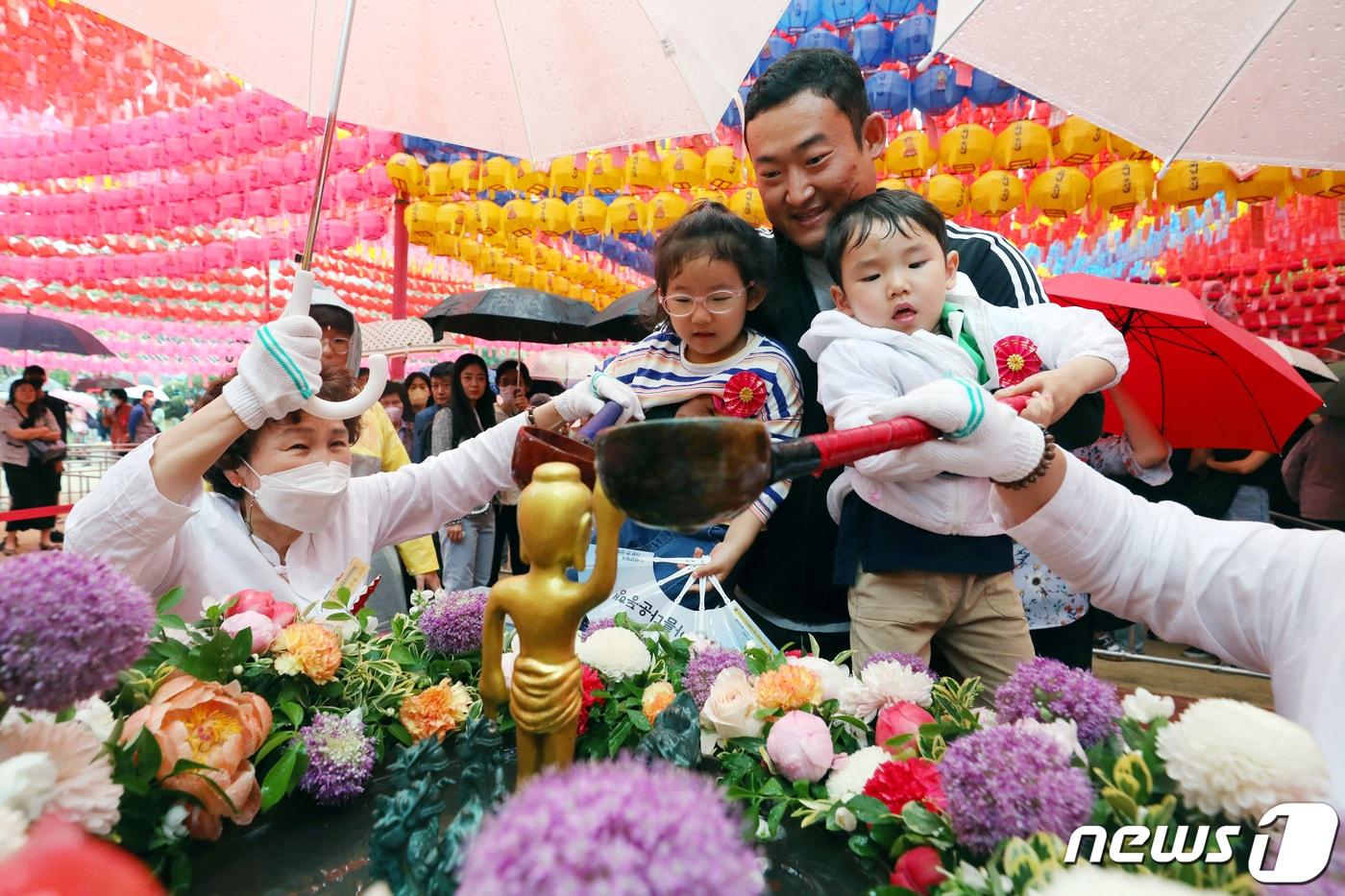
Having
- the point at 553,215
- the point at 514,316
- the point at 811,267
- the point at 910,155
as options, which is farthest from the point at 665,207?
the point at 811,267

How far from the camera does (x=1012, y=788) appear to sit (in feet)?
2.17

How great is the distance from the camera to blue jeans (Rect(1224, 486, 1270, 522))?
15.1 ft

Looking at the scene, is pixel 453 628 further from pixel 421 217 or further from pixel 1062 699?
pixel 421 217

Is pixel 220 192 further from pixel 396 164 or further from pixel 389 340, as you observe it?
pixel 389 340

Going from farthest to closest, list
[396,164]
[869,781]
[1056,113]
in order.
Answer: [396,164] < [1056,113] < [869,781]

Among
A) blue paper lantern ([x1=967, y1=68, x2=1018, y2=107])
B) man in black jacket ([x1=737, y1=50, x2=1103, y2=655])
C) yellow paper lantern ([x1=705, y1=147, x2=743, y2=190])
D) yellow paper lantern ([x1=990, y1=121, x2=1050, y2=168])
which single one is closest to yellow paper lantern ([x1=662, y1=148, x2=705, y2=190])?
yellow paper lantern ([x1=705, y1=147, x2=743, y2=190])

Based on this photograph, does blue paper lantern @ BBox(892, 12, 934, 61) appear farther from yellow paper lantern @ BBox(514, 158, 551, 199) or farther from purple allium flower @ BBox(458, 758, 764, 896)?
purple allium flower @ BBox(458, 758, 764, 896)

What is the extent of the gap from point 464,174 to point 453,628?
282 inches

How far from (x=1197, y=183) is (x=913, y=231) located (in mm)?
5017

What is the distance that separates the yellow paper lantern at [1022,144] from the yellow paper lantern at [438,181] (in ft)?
16.7

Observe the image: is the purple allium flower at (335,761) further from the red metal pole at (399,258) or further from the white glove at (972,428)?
the red metal pole at (399,258)

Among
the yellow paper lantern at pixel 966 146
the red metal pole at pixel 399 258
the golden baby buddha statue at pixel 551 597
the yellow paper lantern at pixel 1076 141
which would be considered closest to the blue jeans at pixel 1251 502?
the yellow paper lantern at pixel 1076 141

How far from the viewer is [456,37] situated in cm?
197

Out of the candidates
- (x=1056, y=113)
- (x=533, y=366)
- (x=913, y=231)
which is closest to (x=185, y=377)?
(x=533, y=366)
